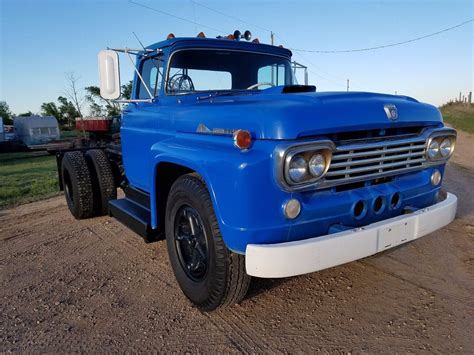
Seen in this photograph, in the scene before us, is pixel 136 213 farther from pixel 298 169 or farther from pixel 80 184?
pixel 298 169

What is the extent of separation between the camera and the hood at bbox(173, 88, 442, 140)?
2.39m

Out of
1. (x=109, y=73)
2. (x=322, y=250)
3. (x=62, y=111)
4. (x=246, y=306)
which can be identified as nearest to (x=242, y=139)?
(x=322, y=250)

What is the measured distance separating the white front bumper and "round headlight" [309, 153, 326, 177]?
1.34 ft

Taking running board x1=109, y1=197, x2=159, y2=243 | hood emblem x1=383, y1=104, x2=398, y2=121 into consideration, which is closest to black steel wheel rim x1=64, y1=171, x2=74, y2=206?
running board x1=109, y1=197, x2=159, y2=243

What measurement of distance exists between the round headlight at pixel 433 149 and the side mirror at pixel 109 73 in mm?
3030

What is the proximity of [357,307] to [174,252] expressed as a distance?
1577 mm

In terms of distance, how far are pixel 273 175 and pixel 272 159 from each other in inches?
3.9

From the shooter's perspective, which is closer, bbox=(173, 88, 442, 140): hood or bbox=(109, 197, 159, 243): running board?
bbox=(173, 88, 442, 140): hood

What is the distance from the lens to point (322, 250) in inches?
94.7

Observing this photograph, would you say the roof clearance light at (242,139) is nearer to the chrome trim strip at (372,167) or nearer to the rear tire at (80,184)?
the chrome trim strip at (372,167)

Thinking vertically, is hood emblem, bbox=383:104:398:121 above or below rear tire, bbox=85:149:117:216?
above

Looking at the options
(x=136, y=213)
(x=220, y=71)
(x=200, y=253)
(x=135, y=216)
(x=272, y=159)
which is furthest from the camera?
(x=220, y=71)

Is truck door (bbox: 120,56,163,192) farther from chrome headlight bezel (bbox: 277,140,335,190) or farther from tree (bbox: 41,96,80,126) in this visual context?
tree (bbox: 41,96,80,126)

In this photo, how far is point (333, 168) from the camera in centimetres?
257
